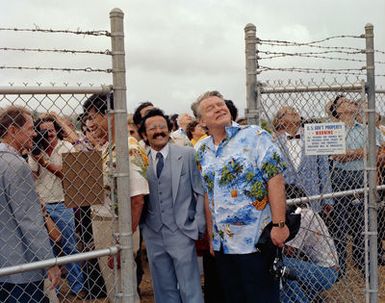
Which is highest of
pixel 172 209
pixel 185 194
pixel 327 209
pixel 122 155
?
pixel 122 155

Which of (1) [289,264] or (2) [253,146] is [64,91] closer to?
(2) [253,146]

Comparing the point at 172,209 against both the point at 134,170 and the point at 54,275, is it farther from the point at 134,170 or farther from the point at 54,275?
the point at 54,275

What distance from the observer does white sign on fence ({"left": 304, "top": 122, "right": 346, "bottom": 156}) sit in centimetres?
422

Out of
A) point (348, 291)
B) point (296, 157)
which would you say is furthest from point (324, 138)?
point (348, 291)

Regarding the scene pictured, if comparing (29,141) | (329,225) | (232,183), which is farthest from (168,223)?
(329,225)

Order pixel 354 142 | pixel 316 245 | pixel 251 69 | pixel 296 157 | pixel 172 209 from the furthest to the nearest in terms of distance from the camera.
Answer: pixel 354 142, pixel 316 245, pixel 296 157, pixel 251 69, pixel 172 209

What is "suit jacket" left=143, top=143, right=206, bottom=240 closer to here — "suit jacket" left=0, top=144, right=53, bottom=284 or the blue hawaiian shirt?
the blue hawaiian shirt

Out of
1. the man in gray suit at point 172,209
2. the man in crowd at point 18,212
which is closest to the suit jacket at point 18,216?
the man in crowd at point 18,212

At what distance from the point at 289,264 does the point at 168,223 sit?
1291mm

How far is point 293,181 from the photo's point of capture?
4539mm

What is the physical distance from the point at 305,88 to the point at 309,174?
751mm

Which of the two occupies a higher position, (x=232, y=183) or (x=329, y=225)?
(x=232, y=183)

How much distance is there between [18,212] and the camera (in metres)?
3.08

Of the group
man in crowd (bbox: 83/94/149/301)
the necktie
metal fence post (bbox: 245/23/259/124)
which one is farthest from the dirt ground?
metal fence post (bbox: 245/23/259/124)
